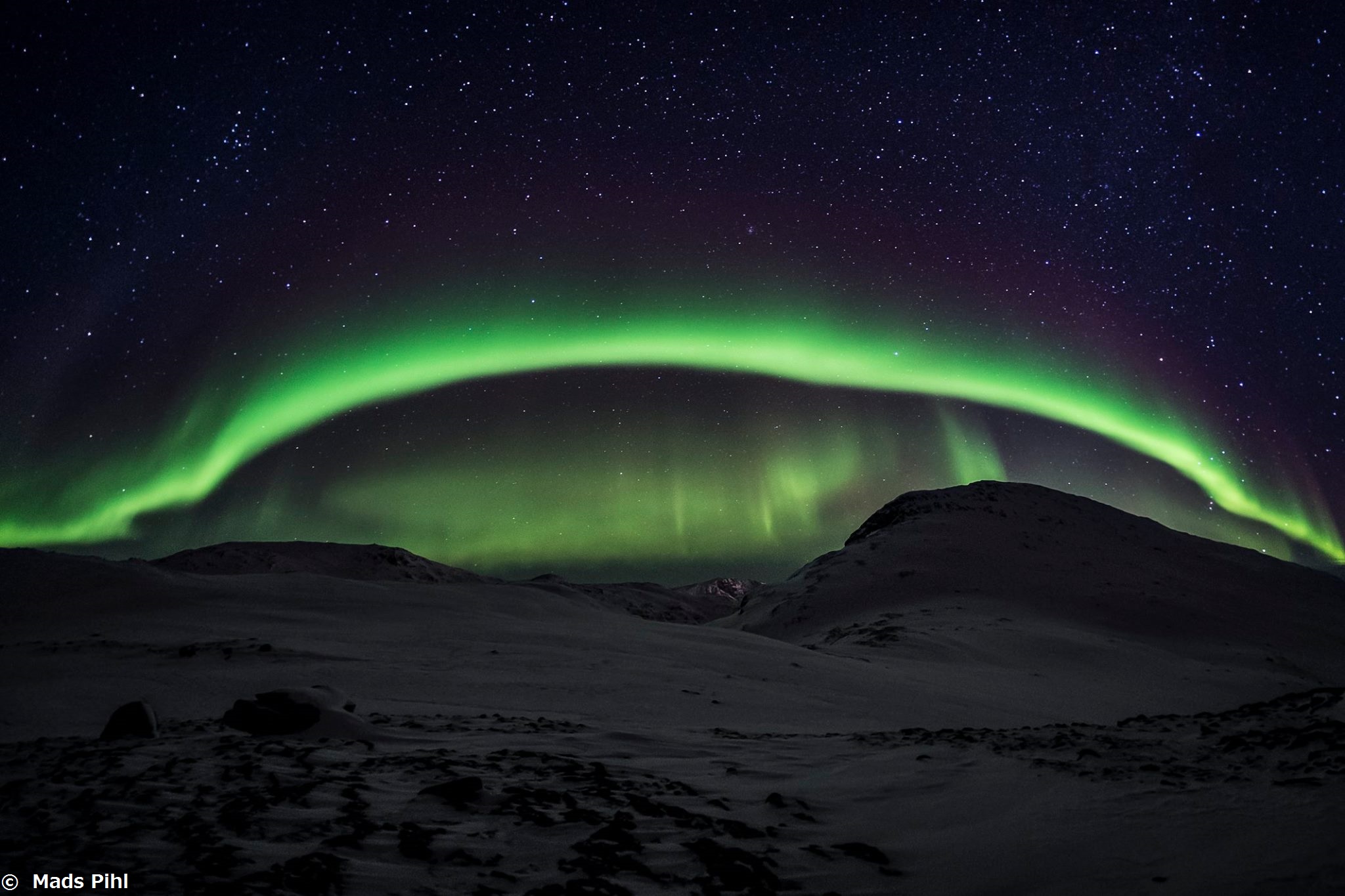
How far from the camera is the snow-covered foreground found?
4309mm

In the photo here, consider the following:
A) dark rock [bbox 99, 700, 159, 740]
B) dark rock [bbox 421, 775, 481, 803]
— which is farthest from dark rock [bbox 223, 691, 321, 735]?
dark rock [bbox 421, 775, 481, 803]

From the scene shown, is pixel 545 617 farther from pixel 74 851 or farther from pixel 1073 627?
pixel 1073 627

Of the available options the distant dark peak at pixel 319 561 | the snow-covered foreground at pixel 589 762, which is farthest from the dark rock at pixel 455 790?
the distant dark peak at pixel 319 561

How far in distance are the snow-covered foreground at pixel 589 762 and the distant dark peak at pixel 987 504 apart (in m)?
40.4

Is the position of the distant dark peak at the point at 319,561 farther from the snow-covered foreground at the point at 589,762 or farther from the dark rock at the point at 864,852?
the dark rock at the point at 864,852

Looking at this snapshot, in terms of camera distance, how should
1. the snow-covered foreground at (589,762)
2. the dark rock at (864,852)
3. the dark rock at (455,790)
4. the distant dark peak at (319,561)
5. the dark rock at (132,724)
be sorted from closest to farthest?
1. the snow-covered foreground at (589,762)
2. the dark rock at (864,852)
3. the dark rock at (455,790)
4. the dark rock at (132,724)
5. the distant dark peak at (319,561)

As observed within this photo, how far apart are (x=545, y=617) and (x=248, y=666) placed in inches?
449

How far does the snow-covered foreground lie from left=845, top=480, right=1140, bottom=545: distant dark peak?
132 feet

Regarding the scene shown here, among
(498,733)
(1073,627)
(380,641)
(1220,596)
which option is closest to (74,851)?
(498,733)

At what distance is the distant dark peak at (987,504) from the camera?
63.3m

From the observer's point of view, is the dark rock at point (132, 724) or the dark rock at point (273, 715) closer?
the dark rock at point (132, 724)

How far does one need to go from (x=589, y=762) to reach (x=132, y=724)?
4426mm

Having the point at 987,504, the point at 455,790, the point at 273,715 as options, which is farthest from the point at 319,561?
the point at 455,790

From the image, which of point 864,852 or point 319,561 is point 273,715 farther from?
point 319,561
